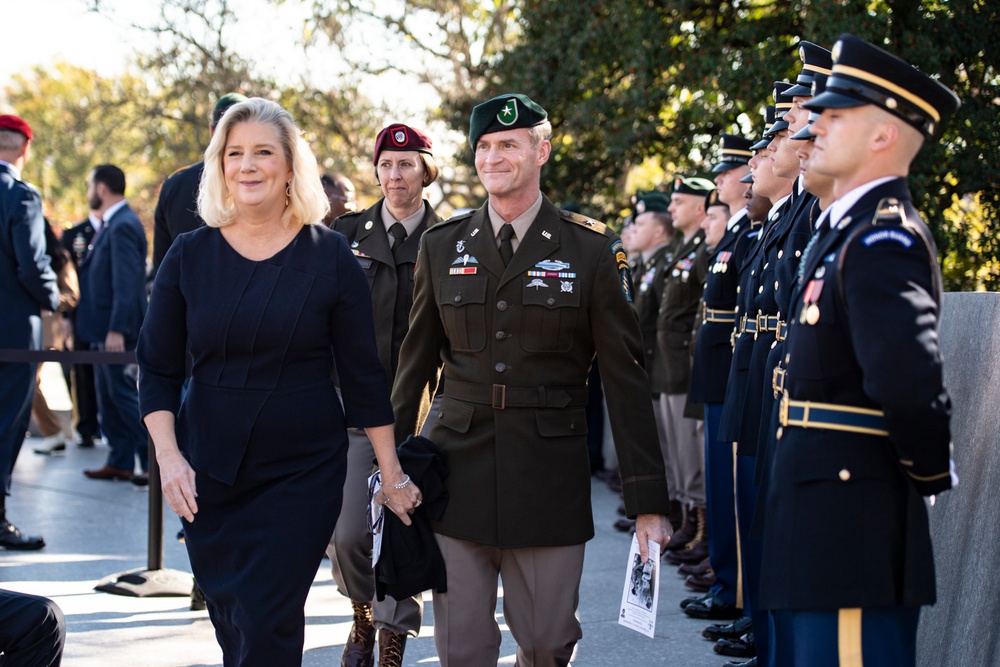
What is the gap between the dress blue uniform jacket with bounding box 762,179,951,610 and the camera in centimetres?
281

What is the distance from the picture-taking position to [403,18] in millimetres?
16531

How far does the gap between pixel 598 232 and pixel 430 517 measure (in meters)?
1.16

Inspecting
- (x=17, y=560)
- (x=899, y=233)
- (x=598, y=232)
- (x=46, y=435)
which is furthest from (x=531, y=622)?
(x=46, y=435)

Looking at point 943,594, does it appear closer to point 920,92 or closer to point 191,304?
point 920,92

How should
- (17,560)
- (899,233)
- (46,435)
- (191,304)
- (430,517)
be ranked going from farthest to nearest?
(46,435) < (17,560) < (430,517) < (191,304) < (899,233)

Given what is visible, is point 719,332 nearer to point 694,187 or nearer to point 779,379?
point 694,187

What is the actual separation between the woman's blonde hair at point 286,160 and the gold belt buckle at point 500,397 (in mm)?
823

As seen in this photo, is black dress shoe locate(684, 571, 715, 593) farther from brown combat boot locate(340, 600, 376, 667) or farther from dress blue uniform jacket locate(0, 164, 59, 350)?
dress blue uniform jacket locate(0, 164, 59, 350)

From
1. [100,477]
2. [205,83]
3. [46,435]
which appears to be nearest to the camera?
[100,477]

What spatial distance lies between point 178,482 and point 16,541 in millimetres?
4382

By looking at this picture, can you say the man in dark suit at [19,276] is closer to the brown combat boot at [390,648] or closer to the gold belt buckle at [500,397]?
the brown combat boot at [390,648]

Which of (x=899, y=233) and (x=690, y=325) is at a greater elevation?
(x=899, y=233)

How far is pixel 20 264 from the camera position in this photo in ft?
25.0

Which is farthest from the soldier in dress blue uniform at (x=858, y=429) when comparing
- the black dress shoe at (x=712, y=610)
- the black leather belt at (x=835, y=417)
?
the black dress shoe at (x=712, y=610)
